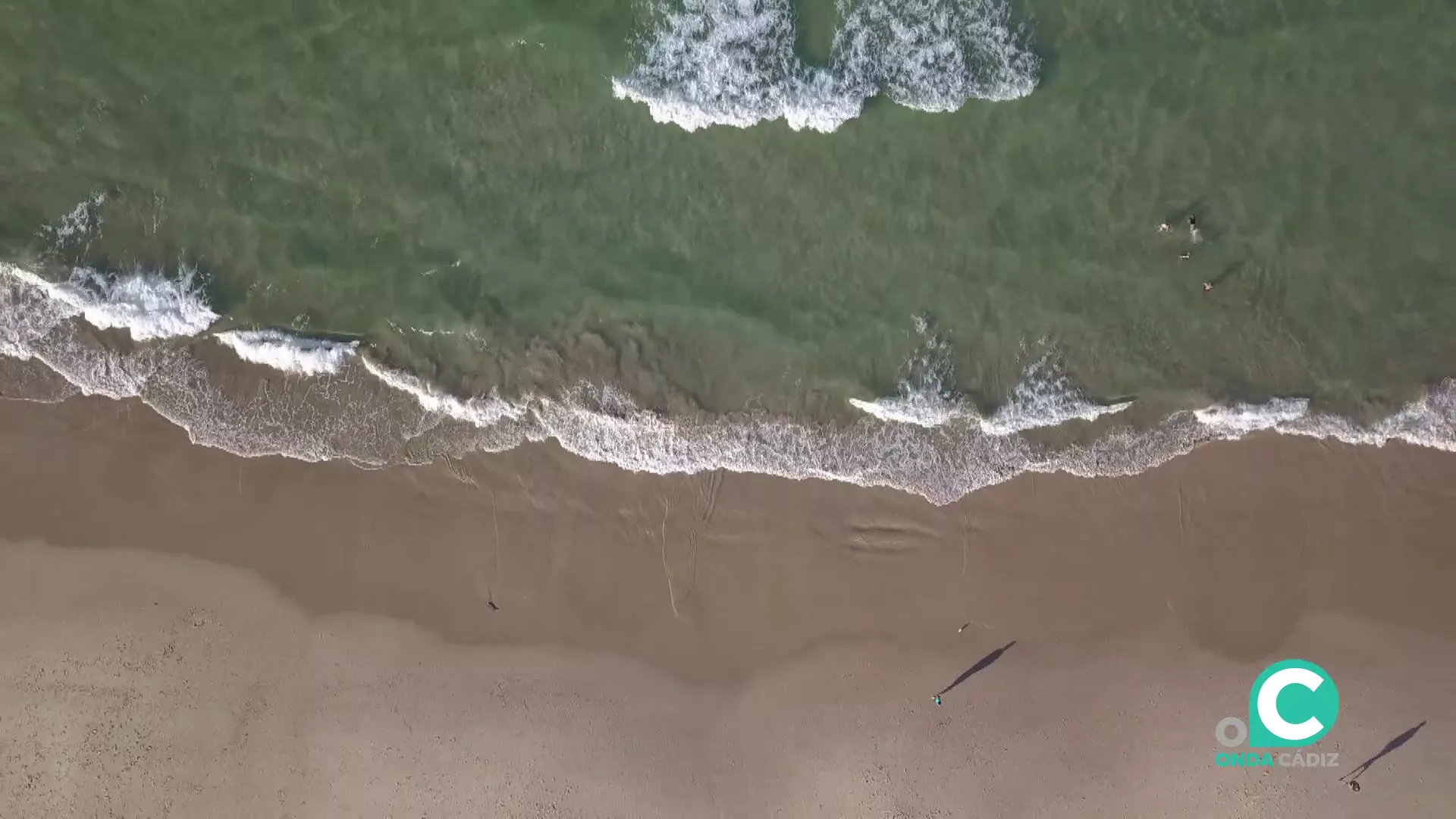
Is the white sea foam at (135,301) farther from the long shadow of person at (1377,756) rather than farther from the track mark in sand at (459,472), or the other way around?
the long shadow of person at (1377,756)

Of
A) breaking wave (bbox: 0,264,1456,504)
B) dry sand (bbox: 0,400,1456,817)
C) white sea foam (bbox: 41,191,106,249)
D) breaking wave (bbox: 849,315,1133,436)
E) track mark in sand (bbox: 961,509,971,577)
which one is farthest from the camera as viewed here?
white sea foam (bbox: 41,191,106,249)

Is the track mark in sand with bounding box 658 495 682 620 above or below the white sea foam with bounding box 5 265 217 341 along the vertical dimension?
below

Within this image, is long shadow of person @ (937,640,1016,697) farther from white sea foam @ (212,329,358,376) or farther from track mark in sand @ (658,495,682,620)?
white sea foam @ (212,329,358,376)

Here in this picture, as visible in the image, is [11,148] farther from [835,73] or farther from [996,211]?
[996,211]

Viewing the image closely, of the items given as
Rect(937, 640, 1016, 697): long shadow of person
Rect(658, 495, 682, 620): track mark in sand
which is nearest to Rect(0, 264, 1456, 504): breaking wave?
Rect(658, 495, 682, 620): track mark in sand

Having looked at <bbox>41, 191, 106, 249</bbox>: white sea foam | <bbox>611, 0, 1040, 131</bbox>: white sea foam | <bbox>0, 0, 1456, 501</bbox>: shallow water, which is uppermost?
<bbox>611, 0, 1040, 131</bbox>: white sea foam

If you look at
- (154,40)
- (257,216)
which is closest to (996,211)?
(257,216)
